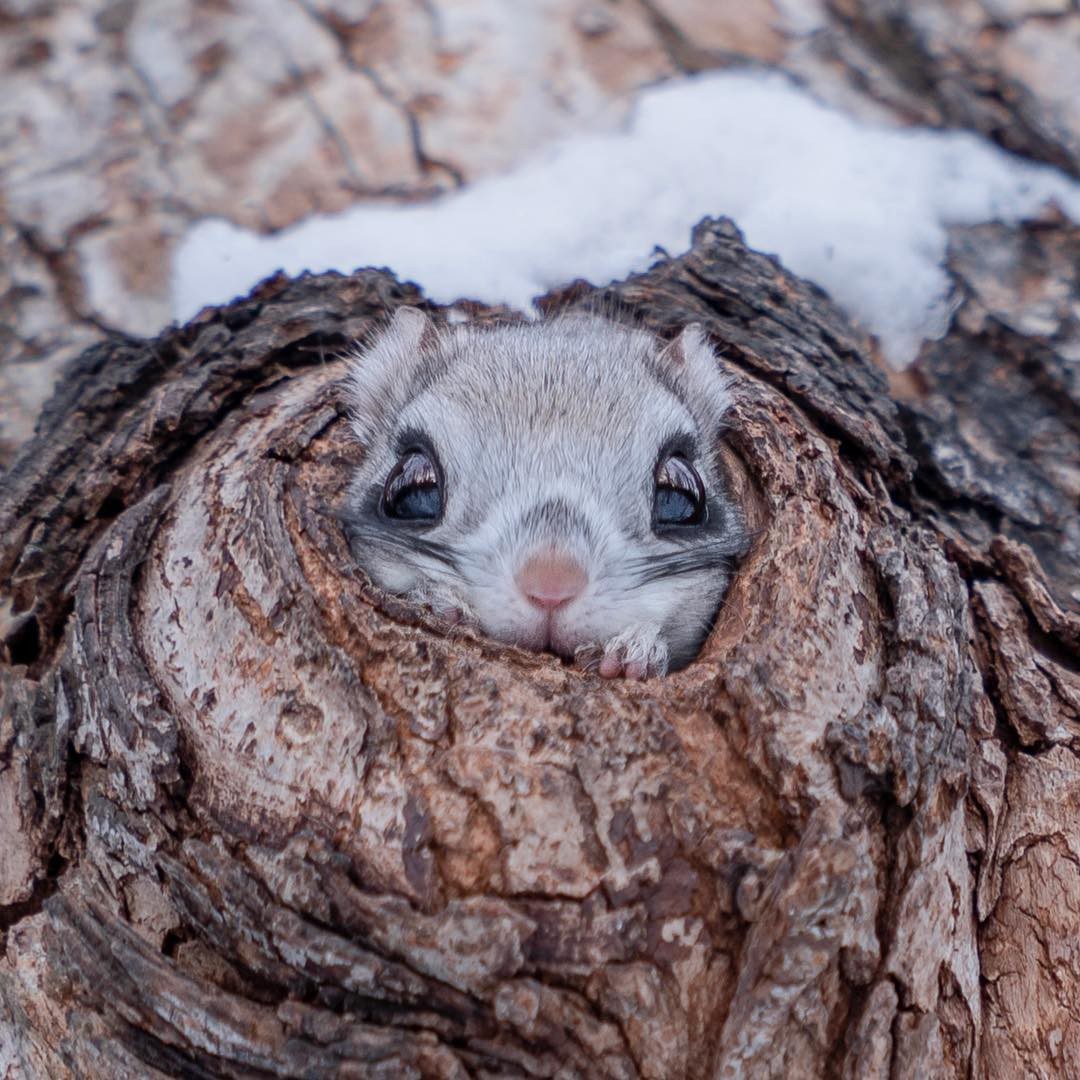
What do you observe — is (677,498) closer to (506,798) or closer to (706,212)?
(506,798)

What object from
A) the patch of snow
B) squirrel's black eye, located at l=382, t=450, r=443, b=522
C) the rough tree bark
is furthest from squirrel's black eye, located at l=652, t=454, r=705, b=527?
the patch of snow

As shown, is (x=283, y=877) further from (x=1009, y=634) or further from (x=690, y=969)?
(x=1009, y=634)

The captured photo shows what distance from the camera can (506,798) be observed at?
184 centimetres

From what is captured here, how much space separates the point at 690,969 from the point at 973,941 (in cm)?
59

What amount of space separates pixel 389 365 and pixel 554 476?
83 centimetres

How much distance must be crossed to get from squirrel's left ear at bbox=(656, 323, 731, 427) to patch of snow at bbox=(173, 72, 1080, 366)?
0.53 m

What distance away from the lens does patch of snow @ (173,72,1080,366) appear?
11.3 feet

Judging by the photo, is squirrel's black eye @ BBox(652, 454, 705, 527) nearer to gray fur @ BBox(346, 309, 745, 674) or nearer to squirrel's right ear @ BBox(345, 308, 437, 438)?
gray fur @ BBox(346, 309, 745, 674)

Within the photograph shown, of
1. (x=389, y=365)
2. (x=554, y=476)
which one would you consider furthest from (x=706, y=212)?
(x=554, y=476)

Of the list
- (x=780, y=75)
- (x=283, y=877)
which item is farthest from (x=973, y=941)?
(x=780, y=75)

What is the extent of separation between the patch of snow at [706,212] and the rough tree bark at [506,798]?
0.96 m

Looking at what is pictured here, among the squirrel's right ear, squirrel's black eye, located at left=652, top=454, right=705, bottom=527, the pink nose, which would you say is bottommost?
the squirrel's right ear

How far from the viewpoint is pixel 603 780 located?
1.85 metres

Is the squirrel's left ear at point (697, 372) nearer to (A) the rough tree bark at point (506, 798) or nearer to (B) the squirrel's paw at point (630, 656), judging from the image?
(A) the rough tree bark at point (506, 798)
